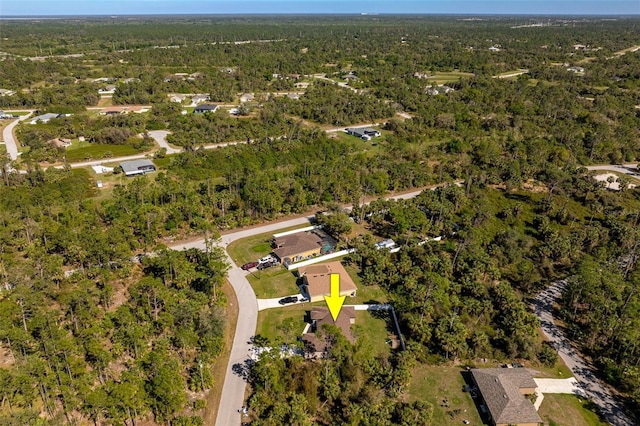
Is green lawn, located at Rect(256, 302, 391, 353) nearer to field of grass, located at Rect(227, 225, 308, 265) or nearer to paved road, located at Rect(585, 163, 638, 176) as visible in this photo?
field of grass, located at Rect(227, 225, 308, 265)

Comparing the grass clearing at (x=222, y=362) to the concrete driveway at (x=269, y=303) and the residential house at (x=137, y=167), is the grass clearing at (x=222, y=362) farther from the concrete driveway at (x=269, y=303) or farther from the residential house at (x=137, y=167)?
the residential house at (x=137, y=167)

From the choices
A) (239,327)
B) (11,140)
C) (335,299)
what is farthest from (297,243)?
(11,140)

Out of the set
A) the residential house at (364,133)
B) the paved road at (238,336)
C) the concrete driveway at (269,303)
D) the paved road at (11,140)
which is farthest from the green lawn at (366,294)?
the paved road at (11,140)

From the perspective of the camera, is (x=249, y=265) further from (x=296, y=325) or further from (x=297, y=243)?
(x=296, y=325)

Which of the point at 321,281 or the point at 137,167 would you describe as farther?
the point at 137,167

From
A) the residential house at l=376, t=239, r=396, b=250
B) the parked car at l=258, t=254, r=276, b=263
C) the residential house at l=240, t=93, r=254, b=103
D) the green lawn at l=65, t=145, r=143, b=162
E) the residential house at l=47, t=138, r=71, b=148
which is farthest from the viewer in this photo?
the residential house at l=240, t=93, r=254, b=103

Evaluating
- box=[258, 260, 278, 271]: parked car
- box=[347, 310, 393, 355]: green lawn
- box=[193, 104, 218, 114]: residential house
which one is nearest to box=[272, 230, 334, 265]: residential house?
box=[258, 260, 278, 271]: parked car
